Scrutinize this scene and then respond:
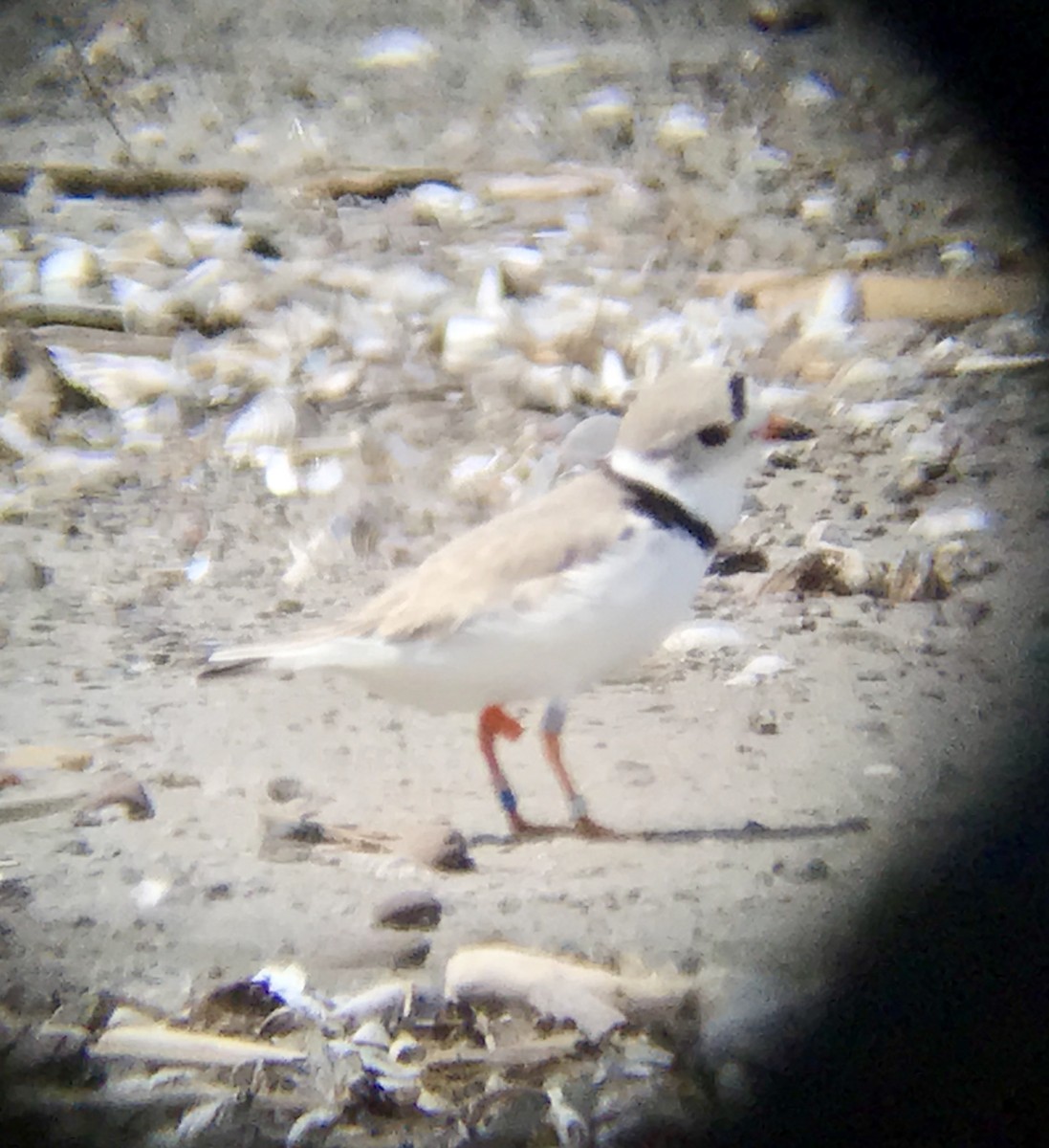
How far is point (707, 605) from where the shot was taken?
100 centimetres

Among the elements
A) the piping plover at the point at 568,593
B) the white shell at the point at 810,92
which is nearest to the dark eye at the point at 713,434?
the piping plover at the point at 568,593

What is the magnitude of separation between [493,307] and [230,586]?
0.31m

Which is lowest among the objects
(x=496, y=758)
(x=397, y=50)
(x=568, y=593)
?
(x=496, y=758)

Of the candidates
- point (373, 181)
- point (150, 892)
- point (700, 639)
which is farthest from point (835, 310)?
point (150, 892)

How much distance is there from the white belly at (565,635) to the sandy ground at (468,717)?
0.05m

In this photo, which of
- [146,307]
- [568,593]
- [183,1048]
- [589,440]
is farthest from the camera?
[146,307]

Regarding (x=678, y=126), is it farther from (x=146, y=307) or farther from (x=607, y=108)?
(x=146, y=307)

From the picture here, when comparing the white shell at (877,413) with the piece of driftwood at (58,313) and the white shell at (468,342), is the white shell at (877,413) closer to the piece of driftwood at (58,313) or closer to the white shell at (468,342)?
the white shell at (468,342)

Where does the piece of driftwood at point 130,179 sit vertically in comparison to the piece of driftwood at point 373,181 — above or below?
above

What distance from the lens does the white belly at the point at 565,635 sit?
0.90m

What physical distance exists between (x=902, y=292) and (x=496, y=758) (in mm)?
501

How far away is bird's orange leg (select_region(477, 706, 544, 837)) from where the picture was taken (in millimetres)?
904

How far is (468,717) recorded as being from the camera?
943mm

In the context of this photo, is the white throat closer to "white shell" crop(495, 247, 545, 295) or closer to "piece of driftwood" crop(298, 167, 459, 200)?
"white shell" crop(495, 247, 545, 295)
